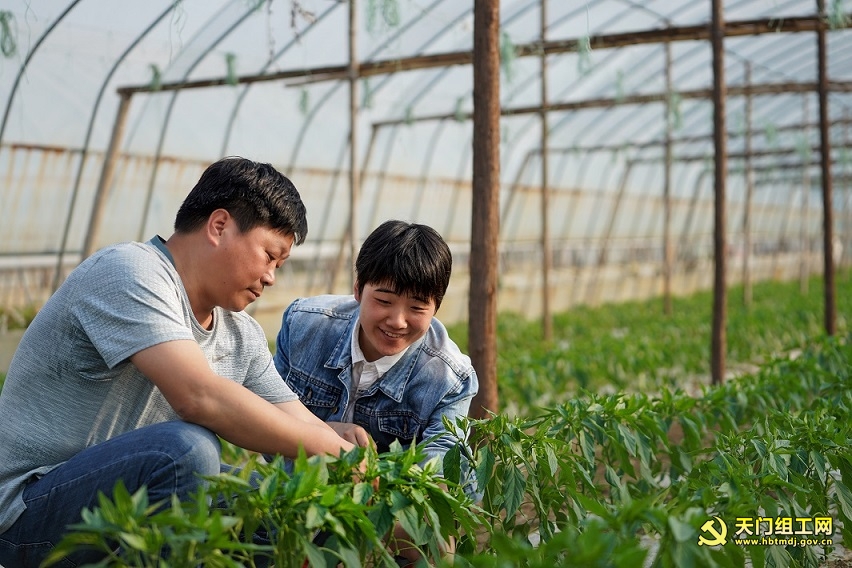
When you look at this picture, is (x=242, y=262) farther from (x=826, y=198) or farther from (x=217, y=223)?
(x=826, y=198)

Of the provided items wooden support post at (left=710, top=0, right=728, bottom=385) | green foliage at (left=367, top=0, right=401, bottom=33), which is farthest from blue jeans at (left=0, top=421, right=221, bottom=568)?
wooden support post at (left=710, top=0, right=728, bottom=385)

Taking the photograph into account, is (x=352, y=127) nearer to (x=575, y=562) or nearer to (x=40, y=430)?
(x=40, y=430)

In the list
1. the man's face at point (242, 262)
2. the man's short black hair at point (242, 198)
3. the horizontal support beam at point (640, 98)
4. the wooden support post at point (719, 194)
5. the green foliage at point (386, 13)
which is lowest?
the man's face at point (242, 262)

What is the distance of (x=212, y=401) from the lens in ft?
7.19

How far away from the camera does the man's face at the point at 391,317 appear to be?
279 cm

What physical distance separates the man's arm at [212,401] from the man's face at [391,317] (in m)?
0.58

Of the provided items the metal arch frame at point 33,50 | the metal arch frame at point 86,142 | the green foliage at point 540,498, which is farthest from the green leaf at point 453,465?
the metal arch frame at point 86,142

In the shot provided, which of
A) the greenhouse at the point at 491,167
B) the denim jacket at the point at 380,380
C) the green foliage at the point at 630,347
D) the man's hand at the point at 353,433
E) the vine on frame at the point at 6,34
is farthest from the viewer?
the green foliage at the point at 630,347

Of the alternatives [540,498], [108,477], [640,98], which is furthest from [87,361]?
[640,98]

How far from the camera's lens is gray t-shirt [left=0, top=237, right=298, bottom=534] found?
2.21 metres

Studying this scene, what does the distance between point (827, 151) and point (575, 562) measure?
9.32m

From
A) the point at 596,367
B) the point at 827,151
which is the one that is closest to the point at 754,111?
the point at 827,151

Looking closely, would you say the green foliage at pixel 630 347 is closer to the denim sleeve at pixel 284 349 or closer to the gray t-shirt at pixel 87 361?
the denim sleeve at pixel 284 349

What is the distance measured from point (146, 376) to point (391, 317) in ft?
2.55
